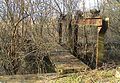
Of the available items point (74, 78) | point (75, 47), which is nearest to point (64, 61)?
point (75, 47)

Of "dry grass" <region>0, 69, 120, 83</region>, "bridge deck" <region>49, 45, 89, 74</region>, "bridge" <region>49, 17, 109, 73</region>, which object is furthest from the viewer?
"bridge" <region>49, 17, 109, 73</region>

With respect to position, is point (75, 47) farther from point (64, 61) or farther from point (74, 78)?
point (74, 78)

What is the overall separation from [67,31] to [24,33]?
1525mm

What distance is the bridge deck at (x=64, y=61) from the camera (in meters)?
6.63

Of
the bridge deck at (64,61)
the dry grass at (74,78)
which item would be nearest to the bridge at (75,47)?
the bridge deck at (64,61)

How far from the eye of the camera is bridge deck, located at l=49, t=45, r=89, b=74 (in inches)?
261

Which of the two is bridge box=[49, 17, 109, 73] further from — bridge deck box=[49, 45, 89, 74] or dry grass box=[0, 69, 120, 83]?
dry grass box=[0, 69, 120, 83]

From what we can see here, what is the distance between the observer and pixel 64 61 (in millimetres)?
7543

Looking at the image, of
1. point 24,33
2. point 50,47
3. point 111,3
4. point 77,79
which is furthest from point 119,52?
point 77,79

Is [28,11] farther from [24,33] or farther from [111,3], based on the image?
[111,3]

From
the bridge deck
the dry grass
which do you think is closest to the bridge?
the bridge deck

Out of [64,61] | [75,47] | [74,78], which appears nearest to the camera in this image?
[74,78]

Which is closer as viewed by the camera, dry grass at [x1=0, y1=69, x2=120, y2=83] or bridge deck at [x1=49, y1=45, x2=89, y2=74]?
dry grass at [x1=0, y1=69, x2=120, y2=83]

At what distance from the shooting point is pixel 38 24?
8742 mm
